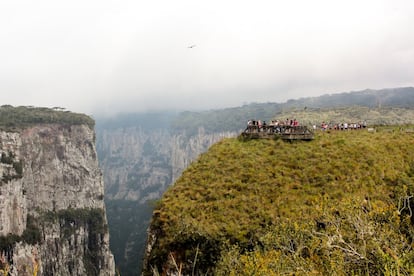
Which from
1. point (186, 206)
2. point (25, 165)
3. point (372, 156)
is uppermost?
point (372, 156)

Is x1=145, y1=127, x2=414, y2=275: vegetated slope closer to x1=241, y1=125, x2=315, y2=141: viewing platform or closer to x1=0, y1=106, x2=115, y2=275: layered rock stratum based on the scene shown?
x1=241, y1=125, x2=315, y2=141: viewing platform

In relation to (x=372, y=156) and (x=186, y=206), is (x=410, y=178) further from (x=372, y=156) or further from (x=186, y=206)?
(x=186, y=206)

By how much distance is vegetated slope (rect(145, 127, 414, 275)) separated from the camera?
30.8 meters

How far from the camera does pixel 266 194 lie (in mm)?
37219

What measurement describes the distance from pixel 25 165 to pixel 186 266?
176m

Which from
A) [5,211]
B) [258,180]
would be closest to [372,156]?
[258,180]

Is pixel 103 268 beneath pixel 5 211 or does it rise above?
beneath

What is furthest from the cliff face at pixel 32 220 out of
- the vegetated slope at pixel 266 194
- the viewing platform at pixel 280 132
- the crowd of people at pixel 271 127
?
the vegetated slope at pixel 266 194

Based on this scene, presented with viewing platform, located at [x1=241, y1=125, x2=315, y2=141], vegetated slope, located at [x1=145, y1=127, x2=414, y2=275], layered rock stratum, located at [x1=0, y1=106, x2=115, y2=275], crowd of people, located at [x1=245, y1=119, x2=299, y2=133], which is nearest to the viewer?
vegetated slope, located at [x1=145, y1=127, x2=414, y2=275]

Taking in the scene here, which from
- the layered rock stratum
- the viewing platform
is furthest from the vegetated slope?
the layered rock stratum

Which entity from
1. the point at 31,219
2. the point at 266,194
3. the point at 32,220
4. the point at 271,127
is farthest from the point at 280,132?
the point at 32,220

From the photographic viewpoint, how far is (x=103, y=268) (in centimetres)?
19750

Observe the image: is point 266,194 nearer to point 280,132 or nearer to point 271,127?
point 280,132

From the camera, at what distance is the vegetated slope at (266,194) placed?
30.8m
